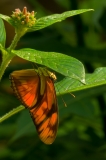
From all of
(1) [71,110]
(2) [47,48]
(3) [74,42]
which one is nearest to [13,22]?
(1) [71,110]

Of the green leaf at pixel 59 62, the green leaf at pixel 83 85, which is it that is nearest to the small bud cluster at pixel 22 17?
the green leaf at pixel 59 62

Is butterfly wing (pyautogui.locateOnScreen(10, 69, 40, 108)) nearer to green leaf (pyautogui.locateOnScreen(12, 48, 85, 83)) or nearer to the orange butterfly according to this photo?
the orange butterfly

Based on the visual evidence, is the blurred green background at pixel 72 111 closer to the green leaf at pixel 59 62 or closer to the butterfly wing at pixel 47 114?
the butterfly wing at pixel 47 114

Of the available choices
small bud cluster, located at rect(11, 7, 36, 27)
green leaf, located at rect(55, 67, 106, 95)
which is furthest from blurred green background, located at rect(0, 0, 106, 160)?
small bud cluster, located at rect(11, 7, 36, 27)

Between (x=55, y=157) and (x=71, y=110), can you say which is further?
(x=55, y=157)

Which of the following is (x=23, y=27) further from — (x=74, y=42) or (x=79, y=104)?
(x=74, y=42)

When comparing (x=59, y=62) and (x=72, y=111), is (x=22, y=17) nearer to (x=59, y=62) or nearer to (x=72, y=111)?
(x=59, y=62)

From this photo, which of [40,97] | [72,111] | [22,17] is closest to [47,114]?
[40,97]
